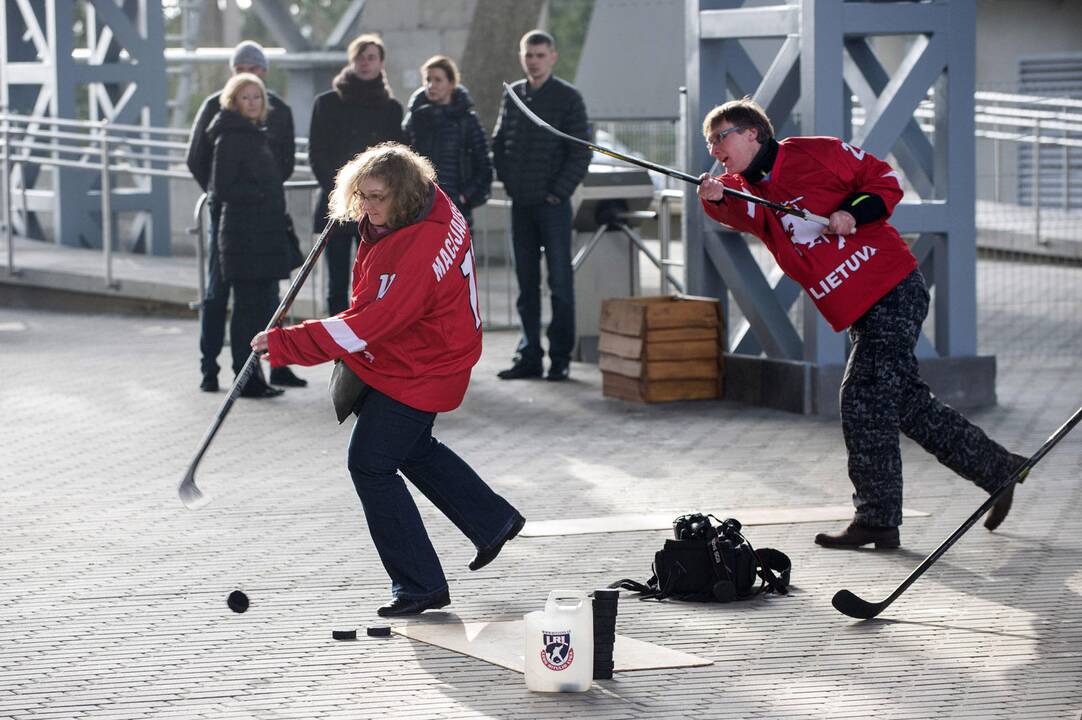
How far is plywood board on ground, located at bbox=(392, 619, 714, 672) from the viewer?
5.08 m

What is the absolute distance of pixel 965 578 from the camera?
19.9ft

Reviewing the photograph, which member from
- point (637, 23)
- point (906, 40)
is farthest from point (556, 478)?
point (906, 40)

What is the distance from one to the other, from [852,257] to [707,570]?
1287mm

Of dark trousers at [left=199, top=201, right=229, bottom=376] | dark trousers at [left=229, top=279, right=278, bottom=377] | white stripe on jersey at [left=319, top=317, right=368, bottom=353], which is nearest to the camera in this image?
white stripe on jersey at [left=319, top=317, right=368, bottom=353]

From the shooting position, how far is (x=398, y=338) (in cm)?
555

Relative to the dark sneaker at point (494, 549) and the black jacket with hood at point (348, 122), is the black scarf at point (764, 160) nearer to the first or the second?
the dark sneaker at point (494, 549)

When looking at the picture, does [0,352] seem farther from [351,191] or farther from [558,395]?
[351,191]

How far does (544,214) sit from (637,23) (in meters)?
4.43

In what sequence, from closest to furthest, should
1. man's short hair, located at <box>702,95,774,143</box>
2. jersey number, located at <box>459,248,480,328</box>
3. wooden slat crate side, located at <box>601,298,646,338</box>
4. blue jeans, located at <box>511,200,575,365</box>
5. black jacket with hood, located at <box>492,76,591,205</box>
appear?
jersey number, located at <box>459,248,480,328</box> → man's short hair, located at <box>702,95,774,143</box> → wooden slat crate side, located at <box>601,298,646,338</box> → black jacket with hood, located at <box>492,76,591,205</box> → blue jeans, located at <box>511,200,575,365</box>

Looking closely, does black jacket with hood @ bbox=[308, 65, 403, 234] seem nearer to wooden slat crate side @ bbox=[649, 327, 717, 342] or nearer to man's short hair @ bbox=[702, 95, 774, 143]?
wooden slat crate side @ bbox=[649, 327, 717, 342]

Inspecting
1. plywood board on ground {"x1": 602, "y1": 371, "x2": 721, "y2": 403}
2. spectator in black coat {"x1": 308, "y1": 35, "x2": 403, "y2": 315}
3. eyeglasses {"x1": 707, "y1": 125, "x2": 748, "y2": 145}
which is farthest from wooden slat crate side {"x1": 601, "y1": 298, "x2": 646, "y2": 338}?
eyeglasses {"x1": 707, "y1": 125, "x2": 748, "y2": 145}

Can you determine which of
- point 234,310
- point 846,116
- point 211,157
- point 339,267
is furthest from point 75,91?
point 846,116

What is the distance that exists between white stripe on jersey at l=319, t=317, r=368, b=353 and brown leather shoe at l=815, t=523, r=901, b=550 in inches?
82.6

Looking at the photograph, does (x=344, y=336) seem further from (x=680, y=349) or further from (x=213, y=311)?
(x=213, y=311)
